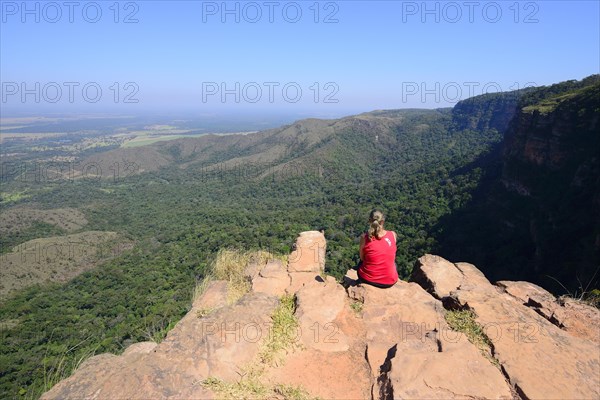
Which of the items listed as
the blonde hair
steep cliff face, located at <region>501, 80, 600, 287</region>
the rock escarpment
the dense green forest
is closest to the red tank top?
the blonde hair

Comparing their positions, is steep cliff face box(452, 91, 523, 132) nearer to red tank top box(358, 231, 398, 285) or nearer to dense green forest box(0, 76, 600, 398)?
dense green forest box(0, 76, 600, 398)

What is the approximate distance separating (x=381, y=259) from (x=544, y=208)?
105 ft

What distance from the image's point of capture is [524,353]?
4.77 m

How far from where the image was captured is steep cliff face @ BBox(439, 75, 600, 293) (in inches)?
999

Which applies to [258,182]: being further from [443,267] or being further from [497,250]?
[443,267]

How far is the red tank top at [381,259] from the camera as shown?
266 inches

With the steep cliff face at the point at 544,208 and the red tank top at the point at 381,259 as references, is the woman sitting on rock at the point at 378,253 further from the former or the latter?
the steep cliff face at the point at 544,208

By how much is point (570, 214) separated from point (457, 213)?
13273 mm

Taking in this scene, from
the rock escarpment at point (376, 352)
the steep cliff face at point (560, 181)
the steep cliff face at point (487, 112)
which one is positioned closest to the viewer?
the rock escarpment at point (376, 352)

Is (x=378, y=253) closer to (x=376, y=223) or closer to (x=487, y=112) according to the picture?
(x=376, y=223)

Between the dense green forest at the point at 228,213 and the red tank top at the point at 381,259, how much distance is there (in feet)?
15.3

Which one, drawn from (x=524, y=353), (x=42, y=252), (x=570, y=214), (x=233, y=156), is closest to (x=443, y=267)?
(x=524, y=353)

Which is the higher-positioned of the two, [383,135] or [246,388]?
[383,135]

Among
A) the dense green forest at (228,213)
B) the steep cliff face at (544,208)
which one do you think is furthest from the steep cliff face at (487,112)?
the steep cliff face at (544,208)
